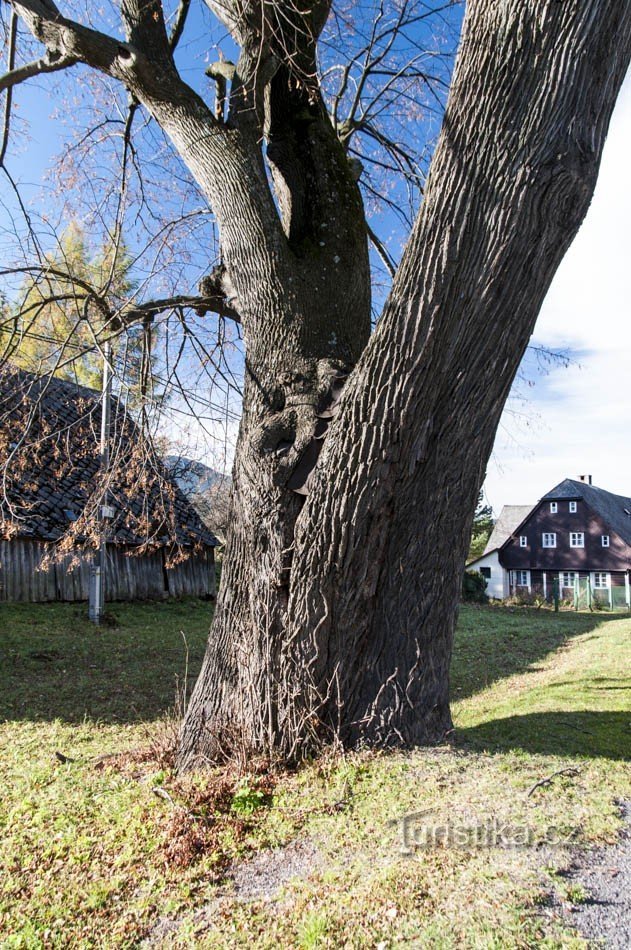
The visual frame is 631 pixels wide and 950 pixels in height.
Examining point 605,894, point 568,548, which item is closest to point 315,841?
point 605,894

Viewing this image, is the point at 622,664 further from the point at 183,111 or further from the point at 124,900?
A: the point at 183,111

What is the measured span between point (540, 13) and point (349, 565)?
10.2 ft

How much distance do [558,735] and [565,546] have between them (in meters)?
32.8

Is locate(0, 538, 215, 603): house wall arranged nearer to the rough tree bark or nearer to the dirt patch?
the rough tree bark

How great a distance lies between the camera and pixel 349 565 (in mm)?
3701

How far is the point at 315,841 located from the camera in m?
3.14

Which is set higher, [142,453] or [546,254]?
[546,254]

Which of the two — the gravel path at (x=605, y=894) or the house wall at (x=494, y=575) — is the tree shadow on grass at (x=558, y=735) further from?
the house wall at (x=494, y=575)

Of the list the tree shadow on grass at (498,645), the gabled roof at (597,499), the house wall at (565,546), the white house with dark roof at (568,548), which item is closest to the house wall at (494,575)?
the white house with dark roof at (568,548)

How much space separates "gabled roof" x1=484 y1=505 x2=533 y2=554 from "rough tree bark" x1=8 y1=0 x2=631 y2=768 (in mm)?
37604

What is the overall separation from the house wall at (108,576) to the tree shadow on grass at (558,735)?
8.82 m

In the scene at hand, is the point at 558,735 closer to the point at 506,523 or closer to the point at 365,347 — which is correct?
the point at 365,347

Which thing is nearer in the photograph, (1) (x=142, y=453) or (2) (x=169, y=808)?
(2) (x=169, y=808)

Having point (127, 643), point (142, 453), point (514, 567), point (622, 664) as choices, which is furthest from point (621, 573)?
point (142, 453)
